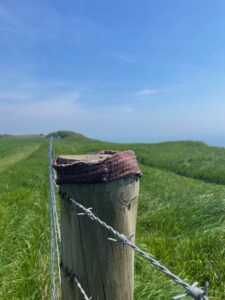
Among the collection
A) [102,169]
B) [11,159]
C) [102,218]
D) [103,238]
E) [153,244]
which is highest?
[102,169]

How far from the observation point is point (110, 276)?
202 cm

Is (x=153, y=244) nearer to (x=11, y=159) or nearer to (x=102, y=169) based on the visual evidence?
(x=102, y=169)

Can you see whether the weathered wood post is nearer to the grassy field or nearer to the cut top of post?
the cut top of post

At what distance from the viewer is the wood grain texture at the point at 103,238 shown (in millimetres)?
1946

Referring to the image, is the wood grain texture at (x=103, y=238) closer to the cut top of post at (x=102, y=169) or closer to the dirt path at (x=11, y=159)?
the cut top of post at (x=102, y=169)

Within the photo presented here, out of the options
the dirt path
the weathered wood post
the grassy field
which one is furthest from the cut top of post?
the dirt path

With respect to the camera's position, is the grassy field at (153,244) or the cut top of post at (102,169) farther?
the grassy field at (153,244)

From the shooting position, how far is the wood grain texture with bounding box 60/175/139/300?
195 centimetres

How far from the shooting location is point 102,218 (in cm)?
196

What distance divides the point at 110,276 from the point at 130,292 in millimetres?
173

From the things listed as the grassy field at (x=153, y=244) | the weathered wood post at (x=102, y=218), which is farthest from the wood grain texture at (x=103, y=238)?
the grassy field at (x=153, y=244)

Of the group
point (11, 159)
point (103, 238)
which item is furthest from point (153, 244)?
point (11, 159)

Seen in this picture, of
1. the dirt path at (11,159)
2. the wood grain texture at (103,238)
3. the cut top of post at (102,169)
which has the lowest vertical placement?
the dirt path at (11,159)

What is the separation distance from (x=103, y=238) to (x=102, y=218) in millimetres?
107
